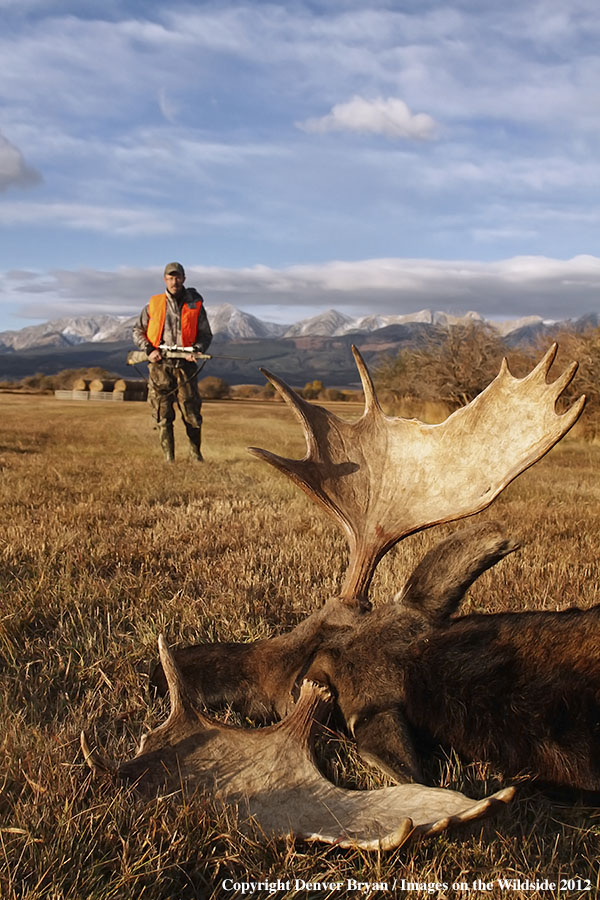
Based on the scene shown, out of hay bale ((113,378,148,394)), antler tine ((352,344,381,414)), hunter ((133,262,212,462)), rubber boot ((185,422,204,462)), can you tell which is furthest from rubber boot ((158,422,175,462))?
hay bale ((113,378,148,394))

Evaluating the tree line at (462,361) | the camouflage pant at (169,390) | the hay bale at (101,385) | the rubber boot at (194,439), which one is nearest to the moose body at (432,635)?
the camouflage pant at (169,390)

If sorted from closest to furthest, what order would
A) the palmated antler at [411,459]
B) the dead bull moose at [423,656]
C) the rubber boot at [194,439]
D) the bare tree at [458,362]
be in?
the dead bull moose at [423,656] → the palmated antler at [411,459] → the rubber boot at [194,439] → the bare tree at [458,362]

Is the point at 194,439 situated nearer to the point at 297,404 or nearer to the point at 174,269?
the point at 174,269

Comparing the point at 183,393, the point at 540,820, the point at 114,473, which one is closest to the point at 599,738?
the point at 540,820

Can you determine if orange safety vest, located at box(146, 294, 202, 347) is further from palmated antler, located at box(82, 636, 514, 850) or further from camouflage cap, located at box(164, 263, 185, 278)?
palmated antler, located at box(82, 636, 514, 850)

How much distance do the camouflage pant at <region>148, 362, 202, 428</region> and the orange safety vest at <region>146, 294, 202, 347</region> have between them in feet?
1.30

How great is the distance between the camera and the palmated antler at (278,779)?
1554 mm

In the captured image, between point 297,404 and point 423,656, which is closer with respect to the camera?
point 423,656

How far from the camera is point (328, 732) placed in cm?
210

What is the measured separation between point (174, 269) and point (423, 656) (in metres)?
8.44

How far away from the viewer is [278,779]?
1.77m

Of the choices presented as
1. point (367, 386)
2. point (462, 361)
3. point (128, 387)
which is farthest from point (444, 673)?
point (128, 387)

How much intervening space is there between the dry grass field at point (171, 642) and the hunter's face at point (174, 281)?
10.7 ft

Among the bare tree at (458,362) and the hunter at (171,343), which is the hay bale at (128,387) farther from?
the hunter at (171,343)
